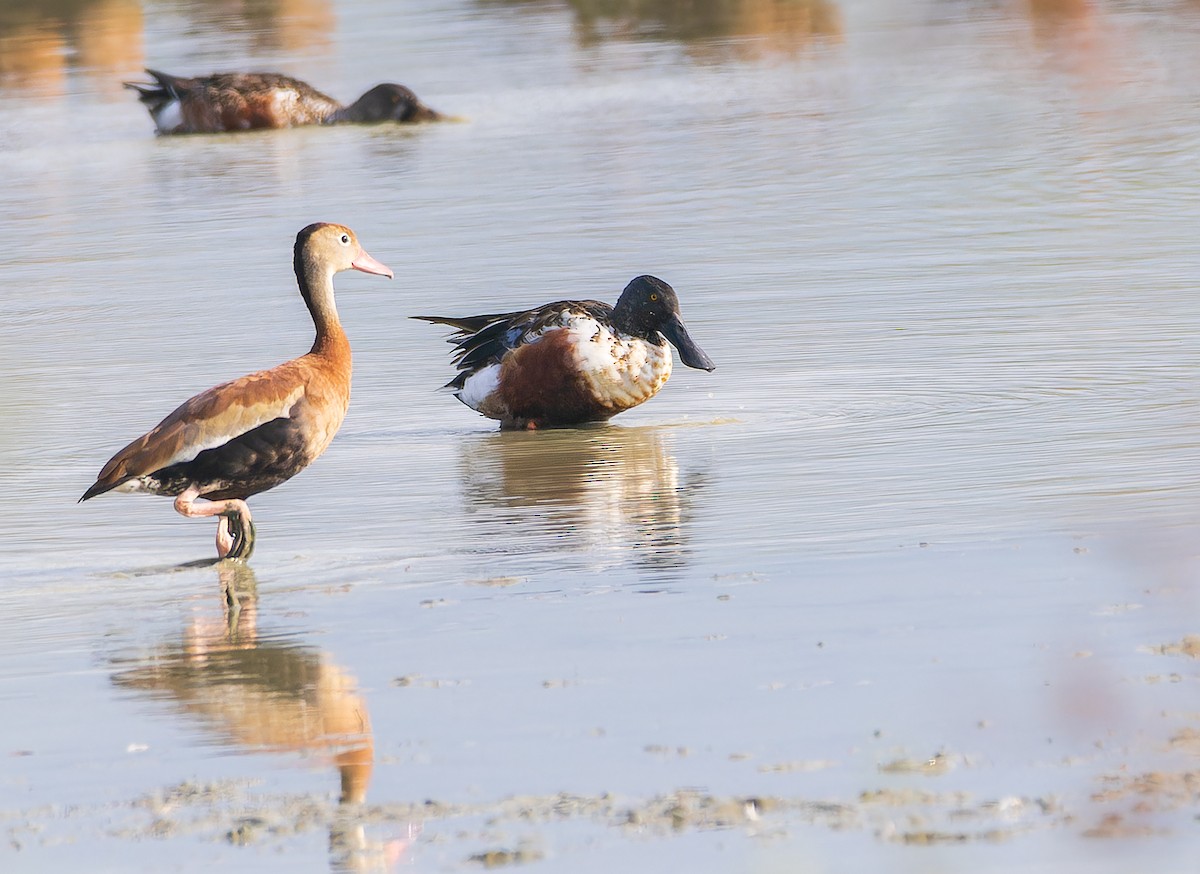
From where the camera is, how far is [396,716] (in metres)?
5.58

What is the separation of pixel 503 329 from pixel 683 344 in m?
0.82

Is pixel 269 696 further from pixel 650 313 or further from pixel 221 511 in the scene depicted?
pixel 650 313

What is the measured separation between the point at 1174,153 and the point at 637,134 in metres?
5.48

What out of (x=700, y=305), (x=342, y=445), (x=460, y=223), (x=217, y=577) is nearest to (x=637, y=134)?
(x=460, y=223)

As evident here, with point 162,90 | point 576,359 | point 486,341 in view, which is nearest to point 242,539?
point 576,359

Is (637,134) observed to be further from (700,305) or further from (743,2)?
(743,2)

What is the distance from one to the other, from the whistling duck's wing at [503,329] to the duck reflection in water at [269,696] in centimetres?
332

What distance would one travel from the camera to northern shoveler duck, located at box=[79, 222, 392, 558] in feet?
24.9

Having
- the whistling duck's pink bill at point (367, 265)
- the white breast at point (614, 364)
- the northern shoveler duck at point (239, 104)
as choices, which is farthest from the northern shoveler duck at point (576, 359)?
the northern shoveler duck at point (239, 104)

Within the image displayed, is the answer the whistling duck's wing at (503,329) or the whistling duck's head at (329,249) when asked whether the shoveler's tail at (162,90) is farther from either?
the whistling duck's head at (329,249)

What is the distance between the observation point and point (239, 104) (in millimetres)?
24594

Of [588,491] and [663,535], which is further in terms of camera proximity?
[588,491]

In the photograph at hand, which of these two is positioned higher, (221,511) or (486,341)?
(221,511)

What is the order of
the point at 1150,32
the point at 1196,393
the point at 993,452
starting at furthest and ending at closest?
the point at 1150,32
the point at 1196,393
the point at 993,452
